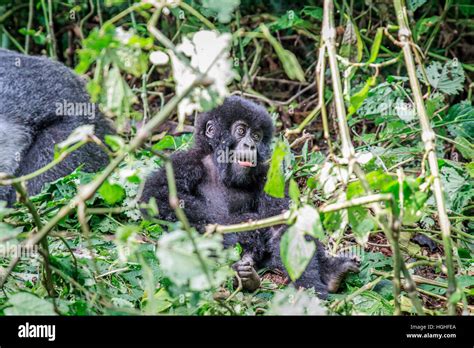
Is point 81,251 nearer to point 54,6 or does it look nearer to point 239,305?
point 239,305

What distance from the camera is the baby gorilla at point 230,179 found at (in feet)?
11.3

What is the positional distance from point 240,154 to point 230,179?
16cm

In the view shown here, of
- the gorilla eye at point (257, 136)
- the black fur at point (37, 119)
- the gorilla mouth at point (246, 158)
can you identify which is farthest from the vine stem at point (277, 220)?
the black fur at point (37, 119)

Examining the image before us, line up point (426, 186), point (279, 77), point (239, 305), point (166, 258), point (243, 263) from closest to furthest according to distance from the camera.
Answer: point (166, 258)
point (426, 186)
point (239, 305)
point (243, 263)
point (279, 77)

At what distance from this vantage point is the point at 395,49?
5367 mm

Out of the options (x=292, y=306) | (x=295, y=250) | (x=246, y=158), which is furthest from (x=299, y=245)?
(x=246, y=158)

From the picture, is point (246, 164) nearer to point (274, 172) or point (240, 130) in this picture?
point (240, 130)

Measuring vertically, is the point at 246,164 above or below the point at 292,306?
above

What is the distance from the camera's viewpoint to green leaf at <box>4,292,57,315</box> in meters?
1.97

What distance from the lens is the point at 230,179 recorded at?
367cm

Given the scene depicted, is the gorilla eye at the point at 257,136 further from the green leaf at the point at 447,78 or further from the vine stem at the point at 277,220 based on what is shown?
the vine stem at the point at 277,220

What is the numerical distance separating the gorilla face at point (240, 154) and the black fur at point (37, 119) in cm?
125
